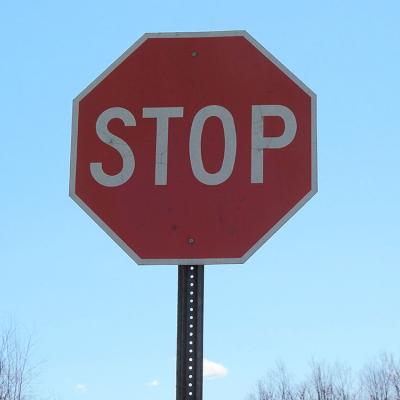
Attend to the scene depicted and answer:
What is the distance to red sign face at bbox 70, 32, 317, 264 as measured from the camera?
3256mm

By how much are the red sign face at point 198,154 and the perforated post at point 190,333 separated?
10cm

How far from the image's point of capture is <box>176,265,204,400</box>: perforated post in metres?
3.20

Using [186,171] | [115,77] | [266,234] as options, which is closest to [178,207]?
[186,171]

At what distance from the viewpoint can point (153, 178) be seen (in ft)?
11.0

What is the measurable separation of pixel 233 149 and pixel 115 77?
0.58 meters

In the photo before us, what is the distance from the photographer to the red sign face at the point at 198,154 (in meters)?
3.26

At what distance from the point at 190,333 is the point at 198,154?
26.0 inches

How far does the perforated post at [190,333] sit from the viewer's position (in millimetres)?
3203

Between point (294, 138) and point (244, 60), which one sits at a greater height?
point (244, 60)

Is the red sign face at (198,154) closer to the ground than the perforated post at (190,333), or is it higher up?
higher up

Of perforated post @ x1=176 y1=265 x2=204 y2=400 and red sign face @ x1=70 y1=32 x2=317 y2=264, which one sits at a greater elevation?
red sign face @ x1=70 y1=32 x2=317 y2=264

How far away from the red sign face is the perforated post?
10 centimetres

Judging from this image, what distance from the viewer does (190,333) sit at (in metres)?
3.26

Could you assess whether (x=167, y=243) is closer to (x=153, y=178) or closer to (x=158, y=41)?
(x=153, y=178)
